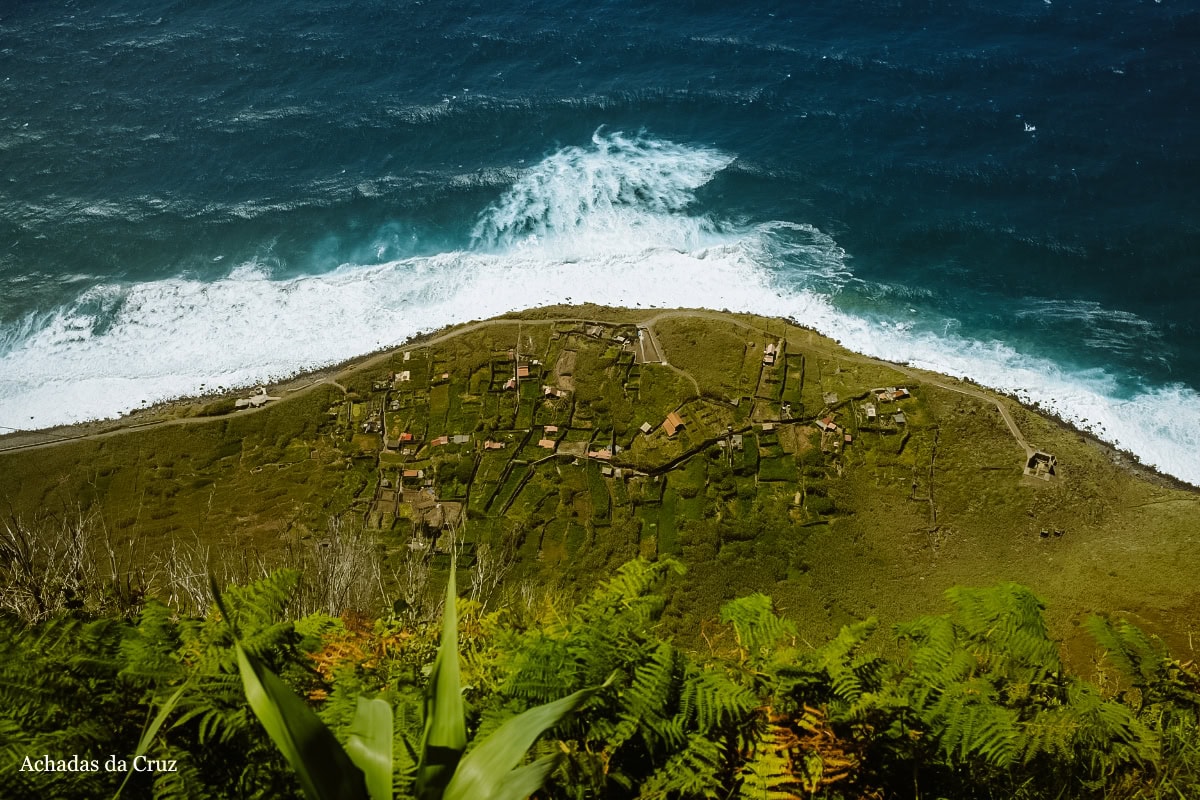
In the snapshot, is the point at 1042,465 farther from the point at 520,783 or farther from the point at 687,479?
the point at 520,783

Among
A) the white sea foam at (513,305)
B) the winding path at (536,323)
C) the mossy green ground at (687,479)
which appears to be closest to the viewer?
the mossy green ground at (687,479)

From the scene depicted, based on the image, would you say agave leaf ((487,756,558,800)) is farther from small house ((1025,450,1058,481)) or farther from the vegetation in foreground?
small house ((1025,450,1058,481))

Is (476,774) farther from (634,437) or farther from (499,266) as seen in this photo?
(499,266)

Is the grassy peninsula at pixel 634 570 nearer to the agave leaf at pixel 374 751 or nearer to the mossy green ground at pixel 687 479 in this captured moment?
the mossy green ground at pixel 687 479

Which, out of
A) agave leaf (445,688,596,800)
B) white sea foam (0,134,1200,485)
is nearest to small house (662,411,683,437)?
white sea foam (0,134,1200,485)

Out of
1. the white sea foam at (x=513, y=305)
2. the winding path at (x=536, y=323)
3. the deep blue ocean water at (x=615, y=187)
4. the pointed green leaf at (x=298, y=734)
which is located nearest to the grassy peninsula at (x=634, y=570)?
the winding path at (x=536, y=323)
